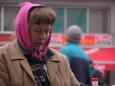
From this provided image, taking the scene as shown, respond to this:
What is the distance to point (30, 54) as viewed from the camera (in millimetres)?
2764

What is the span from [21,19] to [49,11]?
16 cm

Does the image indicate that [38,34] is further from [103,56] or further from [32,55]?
[103,56]

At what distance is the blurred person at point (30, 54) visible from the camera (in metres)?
2.69

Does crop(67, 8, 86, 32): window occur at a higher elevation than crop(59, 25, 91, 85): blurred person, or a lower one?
higher

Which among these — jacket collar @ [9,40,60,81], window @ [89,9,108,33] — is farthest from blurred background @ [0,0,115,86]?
jacket collar @ [9,40,60,81]

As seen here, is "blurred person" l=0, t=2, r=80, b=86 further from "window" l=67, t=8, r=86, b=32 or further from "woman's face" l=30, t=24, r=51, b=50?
"window" l=67, t=8, r=86, b=32

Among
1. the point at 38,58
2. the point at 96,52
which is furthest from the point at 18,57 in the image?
the point at 96,52

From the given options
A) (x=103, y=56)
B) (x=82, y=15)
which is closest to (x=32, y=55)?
(x=103, y=56)

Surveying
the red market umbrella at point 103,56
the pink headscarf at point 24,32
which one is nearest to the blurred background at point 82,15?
the red market umbrella at point 103,56

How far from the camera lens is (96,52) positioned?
50.6ft

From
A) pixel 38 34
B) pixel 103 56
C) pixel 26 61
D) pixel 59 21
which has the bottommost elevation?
pixel 103 56

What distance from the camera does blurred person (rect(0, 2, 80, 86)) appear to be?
2691 mm

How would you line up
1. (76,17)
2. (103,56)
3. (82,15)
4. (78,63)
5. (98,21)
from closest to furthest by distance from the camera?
Result: (78,63)
(103,56)
(76,17)
(82,15)
(98,21)

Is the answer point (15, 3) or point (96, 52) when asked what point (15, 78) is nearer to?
point (96, 52)
